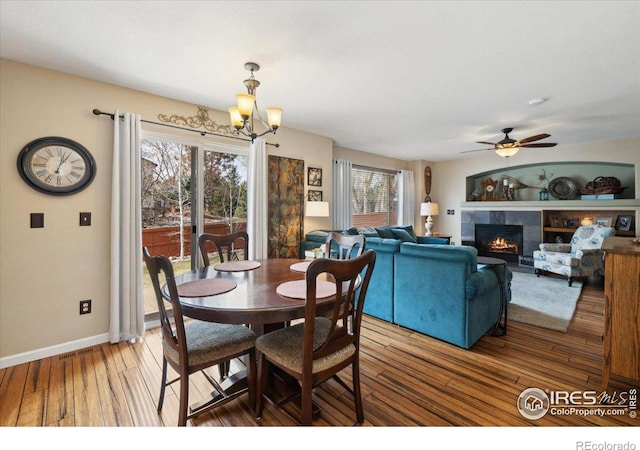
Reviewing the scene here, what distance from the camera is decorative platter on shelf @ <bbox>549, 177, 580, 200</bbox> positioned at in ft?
17.7

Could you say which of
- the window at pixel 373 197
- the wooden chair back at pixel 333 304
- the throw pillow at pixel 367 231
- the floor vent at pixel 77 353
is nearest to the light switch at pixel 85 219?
the floor vent at pixel 77 353

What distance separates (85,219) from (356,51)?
108 inches

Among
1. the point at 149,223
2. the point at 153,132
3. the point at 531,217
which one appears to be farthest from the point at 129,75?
the point at 531,217

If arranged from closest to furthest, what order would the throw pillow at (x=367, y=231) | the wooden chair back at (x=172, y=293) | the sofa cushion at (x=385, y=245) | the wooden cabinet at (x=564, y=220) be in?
the wooden chair back at (x=172, y=293) < the sofa cushion at (x=385, y=245) < the throw pillow at (x=367, y=231) < the wooden cabinet at (x=564, y=220)

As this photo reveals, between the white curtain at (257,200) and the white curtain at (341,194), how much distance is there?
1.71 m

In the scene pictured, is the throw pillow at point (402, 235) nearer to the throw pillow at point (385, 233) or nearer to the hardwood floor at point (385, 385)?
the throw pillow at point (385, 233)

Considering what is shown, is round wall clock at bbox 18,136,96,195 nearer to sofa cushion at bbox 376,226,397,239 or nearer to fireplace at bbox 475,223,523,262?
sofa cushion at bbox 376,226,397,239

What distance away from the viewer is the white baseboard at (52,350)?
89.3 inches

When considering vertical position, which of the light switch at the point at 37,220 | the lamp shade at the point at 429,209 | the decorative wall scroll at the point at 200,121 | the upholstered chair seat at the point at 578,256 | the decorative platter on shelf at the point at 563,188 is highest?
the decorative wall scroll at the point at 200,121

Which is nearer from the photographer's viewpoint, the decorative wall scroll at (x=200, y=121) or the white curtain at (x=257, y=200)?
the decorative wall scroll at (x=200, y=121)

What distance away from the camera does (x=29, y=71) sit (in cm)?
230

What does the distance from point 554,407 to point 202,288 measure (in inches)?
93.1

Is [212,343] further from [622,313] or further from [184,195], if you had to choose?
[622,313]

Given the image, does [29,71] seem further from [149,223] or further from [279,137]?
[279,137]
